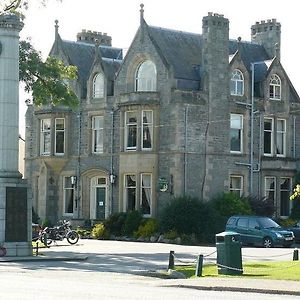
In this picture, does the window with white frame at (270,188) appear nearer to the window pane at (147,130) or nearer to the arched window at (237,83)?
the arched window at (237,83)

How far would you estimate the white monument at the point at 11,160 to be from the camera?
36.1 m

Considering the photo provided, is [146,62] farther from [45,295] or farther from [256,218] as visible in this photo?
[45,295]

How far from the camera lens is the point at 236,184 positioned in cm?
5666

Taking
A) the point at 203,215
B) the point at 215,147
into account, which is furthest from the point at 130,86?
the point at 203,215

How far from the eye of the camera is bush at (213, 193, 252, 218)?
2094 inches

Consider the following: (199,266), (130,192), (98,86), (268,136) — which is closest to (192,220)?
(130,192)

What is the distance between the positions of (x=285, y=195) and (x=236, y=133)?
5.52 m

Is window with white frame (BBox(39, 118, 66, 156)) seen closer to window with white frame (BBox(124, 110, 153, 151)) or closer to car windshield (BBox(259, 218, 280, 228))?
window with white frame (BBox(124, 110, 153, 151))

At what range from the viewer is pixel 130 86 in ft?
184

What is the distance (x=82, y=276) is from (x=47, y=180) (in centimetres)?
3231

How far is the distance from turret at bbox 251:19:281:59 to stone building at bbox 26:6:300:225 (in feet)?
0.28

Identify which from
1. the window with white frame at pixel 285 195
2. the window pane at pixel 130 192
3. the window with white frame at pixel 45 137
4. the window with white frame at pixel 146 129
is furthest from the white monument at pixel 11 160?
the window with white frame at pixel 285 195

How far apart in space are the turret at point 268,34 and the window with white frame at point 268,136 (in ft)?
17.9

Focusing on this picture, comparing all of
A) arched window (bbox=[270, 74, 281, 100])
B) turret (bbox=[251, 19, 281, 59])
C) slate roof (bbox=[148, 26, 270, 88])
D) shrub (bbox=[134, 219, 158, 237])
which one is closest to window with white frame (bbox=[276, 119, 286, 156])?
arched window (bbox=[270, 74, 281, 100])
